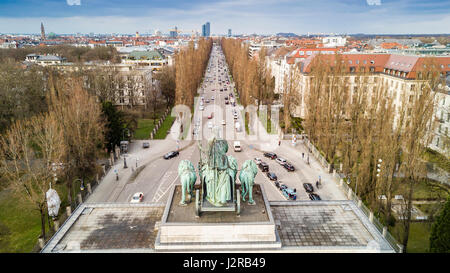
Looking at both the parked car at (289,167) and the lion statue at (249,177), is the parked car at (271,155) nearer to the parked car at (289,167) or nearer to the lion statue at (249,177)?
the parked car at (289,167)

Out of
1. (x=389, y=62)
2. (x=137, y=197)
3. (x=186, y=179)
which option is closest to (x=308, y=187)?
(x=137, y=197)

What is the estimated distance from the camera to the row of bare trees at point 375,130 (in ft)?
86.9

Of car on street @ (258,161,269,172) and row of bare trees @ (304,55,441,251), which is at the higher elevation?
row of bare trees @ (304,55,441,251)

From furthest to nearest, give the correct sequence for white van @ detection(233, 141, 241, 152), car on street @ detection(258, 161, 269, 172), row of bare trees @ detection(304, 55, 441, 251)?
1. white van @ detection(233, 141, 241, 152)
2. car on street @ detection(258, 161, 269, 172)
3. row of bare trees @ detection(304, 55, 441, 251)

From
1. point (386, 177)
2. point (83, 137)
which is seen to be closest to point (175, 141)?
point (83, 137)

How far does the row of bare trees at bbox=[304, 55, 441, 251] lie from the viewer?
26.5 m

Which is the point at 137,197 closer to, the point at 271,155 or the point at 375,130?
the point at 271,155

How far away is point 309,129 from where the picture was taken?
147 ft

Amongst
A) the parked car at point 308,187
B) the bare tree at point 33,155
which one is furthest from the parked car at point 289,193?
the bare tree at point 33,155

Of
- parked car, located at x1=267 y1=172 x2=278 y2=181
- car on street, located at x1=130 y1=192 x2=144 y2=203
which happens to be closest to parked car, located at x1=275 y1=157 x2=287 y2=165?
parked car, located at x1=267 y1=172 x2=278 y2=181

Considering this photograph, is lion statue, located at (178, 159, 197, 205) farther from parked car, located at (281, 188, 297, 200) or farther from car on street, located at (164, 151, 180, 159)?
car on street, located at (164, 151, 180, 159)
